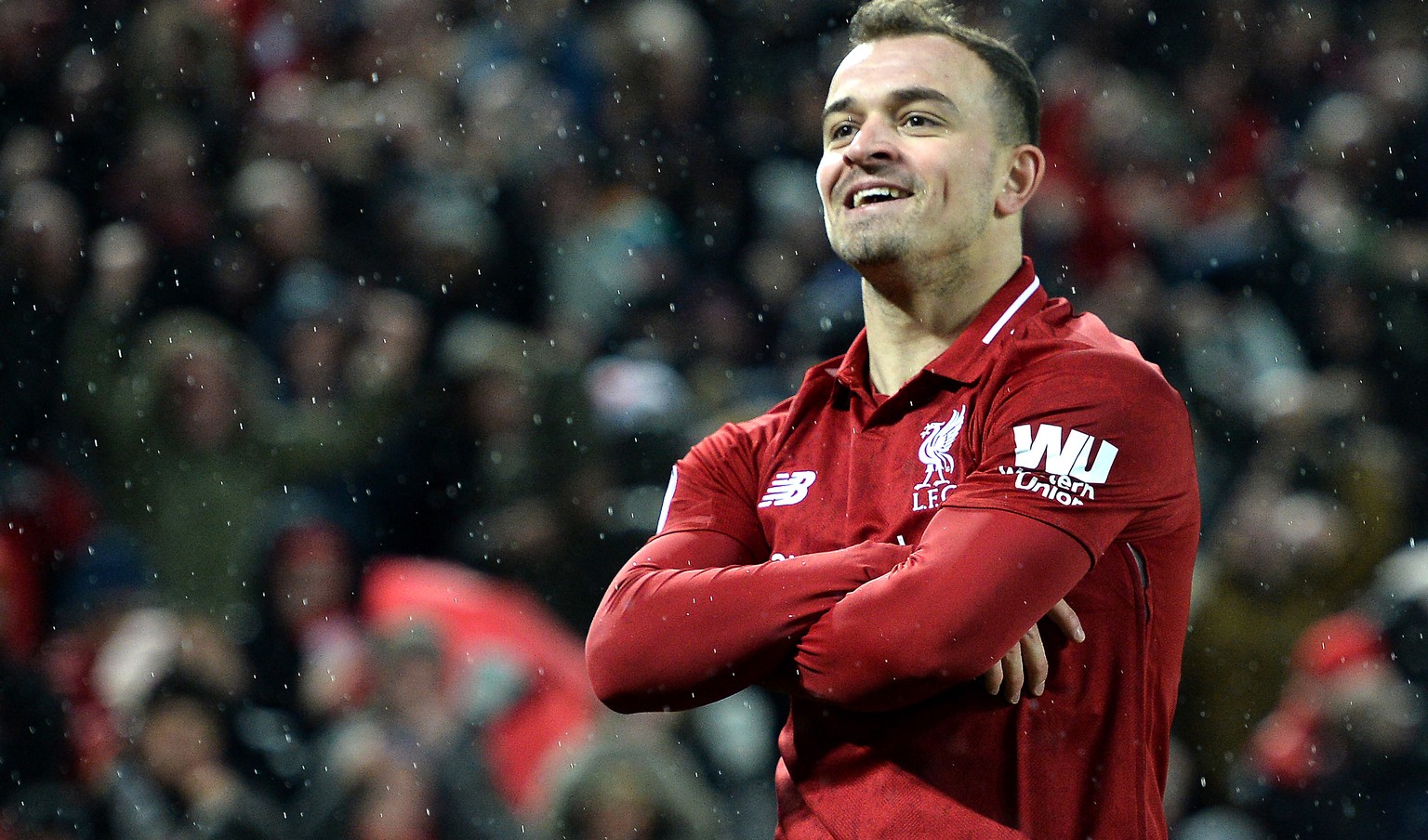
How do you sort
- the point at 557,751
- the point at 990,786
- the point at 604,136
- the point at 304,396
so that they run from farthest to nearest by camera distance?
the point at 604,136
the point at 304,396
the point at 557,751
the point at 990,786

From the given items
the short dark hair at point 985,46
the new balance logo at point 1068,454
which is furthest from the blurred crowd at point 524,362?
the new balance logo at point 1068,454

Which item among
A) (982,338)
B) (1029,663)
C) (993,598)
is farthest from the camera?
(982,338)

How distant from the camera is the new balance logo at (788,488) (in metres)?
2.50

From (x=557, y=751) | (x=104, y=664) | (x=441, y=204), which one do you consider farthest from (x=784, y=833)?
(x=441, y=204)

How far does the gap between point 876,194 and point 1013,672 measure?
0.75 metres

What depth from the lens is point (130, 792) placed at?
501 cm

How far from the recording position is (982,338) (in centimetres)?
249

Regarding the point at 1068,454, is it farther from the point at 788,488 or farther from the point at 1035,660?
the point at 788,488

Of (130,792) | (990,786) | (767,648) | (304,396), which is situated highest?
(767,648)

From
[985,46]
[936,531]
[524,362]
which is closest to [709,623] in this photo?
[936,531]

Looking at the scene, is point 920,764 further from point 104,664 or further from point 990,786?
point 104,664

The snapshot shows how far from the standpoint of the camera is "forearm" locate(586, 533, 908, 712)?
7.48 ft

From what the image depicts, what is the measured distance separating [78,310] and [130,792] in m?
1.78

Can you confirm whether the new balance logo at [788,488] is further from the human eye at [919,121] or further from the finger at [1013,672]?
the human eye at [919,121]
